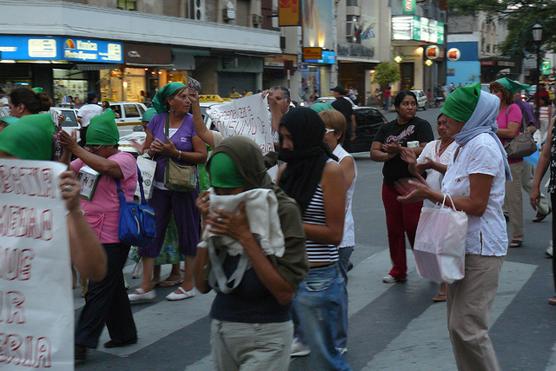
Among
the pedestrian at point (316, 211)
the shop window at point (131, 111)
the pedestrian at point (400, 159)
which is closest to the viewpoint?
the pedestrian at point (316, 211)

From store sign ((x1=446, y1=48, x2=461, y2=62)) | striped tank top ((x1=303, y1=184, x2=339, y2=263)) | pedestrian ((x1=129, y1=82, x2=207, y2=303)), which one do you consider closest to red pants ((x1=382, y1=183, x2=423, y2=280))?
pedestrian ((x1=129, y1=82, x2=207, y2=303))

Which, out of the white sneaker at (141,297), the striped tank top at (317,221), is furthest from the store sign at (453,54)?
the striped tank top at (317,221)

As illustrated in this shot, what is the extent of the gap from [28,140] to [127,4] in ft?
102

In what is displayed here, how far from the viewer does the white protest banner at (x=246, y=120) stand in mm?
7121

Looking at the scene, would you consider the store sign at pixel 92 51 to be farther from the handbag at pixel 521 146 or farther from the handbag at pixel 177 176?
the handbag at pixel 177 176

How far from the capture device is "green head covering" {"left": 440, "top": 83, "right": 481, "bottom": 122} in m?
4.23

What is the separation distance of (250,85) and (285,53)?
4.52m

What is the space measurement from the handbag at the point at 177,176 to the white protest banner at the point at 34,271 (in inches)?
156

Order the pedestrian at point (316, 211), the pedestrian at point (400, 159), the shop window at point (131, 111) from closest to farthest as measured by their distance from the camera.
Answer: the pedestrian at point (316, 211), the pedestrian at point (400, 159), the shop window at point (131, 111)

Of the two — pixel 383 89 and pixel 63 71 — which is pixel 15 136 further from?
pixel 383 89

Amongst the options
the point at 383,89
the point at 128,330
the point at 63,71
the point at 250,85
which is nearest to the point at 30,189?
the point at 128,330

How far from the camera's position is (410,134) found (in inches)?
288

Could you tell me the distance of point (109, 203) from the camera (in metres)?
5.61

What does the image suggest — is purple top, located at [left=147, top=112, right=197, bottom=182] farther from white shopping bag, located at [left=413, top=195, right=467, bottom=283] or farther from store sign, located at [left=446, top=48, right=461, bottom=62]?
store sign, located at [left=446, top=48, right=461, bottom=62]
